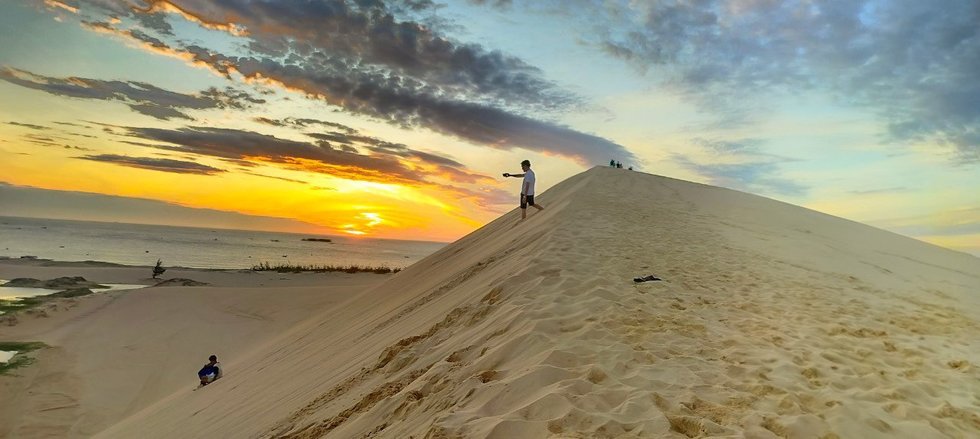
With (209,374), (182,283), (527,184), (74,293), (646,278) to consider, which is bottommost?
(182,283)

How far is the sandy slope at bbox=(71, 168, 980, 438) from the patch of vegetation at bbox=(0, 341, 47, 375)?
6252 millimetres

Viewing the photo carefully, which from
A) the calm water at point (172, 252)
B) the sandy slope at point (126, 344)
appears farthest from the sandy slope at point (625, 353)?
the calm water at point (172, 252)

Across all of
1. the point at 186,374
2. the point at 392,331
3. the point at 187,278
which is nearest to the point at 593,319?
the point at 392,331

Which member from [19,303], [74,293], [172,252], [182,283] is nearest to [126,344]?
[19,303]

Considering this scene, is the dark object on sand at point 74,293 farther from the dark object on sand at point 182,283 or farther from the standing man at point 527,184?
the standing man at point 527,184

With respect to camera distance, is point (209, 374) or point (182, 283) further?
point (182, 283)

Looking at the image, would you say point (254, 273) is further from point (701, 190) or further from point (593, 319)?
point (593, 319)

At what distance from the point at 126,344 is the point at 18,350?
8.29ft

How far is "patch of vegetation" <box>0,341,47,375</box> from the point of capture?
12930 millimetres

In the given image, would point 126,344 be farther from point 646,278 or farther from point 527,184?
point 646,278

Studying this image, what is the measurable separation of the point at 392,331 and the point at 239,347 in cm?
1155

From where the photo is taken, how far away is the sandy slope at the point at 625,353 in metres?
3.38

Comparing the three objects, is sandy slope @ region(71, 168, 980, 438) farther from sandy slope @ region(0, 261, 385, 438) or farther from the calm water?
the calm water

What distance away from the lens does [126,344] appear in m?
15.9
